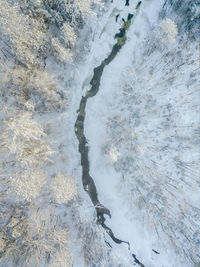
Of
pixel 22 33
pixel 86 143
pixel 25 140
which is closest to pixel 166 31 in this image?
pixel 22 33

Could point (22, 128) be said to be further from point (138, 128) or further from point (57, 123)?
point (138, 128)

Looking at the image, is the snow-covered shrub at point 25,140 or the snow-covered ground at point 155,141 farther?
the snow-covered ground at point 155,141

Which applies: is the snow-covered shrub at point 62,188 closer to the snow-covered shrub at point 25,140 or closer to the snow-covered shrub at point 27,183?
the snow-covered shrub at point 27,183

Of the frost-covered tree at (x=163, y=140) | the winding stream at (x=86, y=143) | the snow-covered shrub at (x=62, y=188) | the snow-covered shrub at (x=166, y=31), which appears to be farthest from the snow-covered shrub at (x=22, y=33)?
the snow-covered shrub at (x=166, y=31)

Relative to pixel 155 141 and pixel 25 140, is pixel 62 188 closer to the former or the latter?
pixel 25 140

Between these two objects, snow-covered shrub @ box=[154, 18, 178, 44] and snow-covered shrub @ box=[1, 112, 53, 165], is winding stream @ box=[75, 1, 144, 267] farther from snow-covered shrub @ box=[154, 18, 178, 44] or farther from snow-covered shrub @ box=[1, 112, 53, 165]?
snow-covered shrub @ box=[1, 112, 53, 165]
